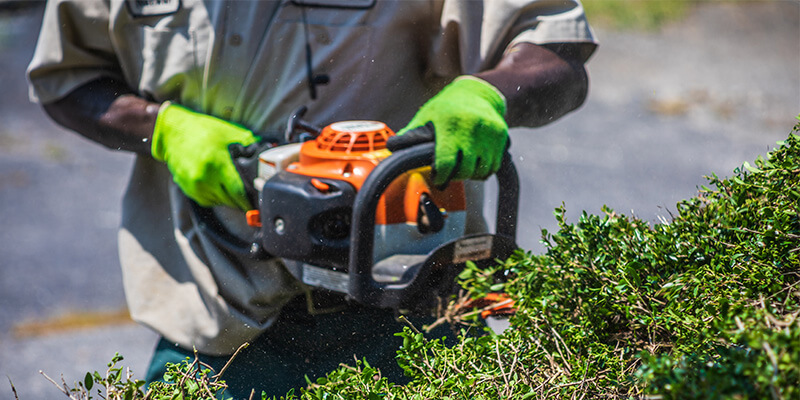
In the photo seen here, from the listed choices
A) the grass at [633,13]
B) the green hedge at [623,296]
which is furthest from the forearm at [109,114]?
the grass at [633,13]

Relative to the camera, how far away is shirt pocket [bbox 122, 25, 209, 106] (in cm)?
140

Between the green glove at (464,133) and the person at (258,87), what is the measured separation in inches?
3.7

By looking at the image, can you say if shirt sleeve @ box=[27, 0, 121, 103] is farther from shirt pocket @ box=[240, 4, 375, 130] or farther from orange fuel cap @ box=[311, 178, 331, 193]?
orange fuel cap @ box=[311, 178, 331, 193]

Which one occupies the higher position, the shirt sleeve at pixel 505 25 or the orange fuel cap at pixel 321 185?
the shirt sleeve at pixel 505 25

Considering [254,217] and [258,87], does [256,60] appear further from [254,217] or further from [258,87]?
[254,217]

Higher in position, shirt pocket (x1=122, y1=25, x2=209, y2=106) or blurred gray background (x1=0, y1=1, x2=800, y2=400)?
shirt pocket (x1=122, y1=25, x2=209, y2=106)

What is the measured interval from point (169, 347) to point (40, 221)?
12.1 feet

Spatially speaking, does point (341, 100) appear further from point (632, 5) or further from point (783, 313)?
point (632, 5)

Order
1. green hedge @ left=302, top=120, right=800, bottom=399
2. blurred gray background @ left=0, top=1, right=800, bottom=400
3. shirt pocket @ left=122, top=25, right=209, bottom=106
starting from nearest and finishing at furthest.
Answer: green hedge @ left=302, top=120, right=800, bottom=399
shirt pocket @ left=122, top=25, right=209, bottom=106
blurred gray background @ left=0, top=1, right=800, bottom=400

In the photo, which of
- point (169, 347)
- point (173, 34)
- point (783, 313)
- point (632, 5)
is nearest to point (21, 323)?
point (169, 347)

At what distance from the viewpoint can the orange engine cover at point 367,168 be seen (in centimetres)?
111

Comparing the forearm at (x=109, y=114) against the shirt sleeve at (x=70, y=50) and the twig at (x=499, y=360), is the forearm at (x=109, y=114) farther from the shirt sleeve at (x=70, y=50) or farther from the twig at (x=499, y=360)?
the twig at (x=499, y=360)

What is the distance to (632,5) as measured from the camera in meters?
7.23

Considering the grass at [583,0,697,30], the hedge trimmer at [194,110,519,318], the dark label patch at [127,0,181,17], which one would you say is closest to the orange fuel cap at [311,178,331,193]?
the hedge trimmer at [194,110,519,318]
